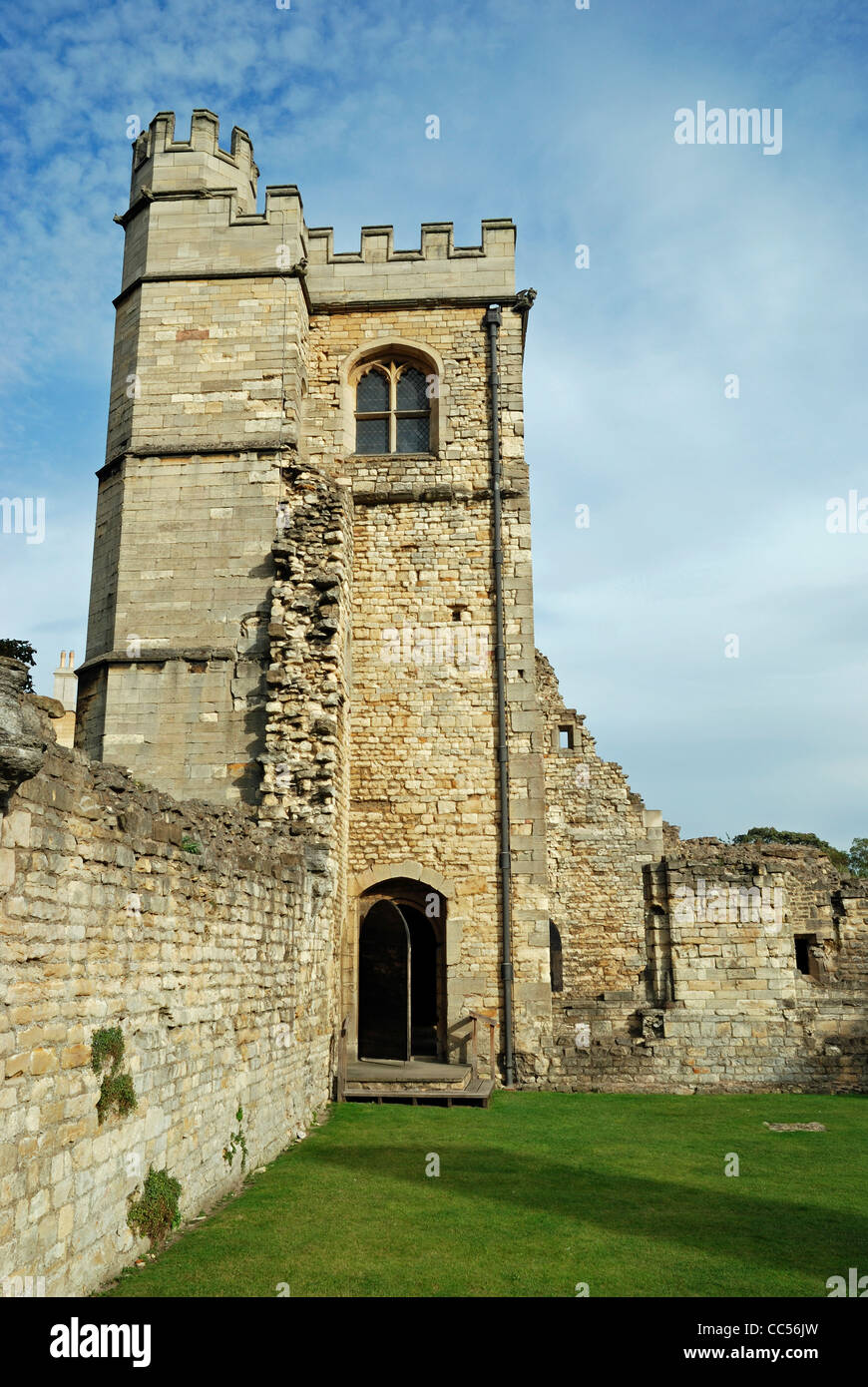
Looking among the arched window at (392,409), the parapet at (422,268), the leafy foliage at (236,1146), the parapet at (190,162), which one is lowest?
the leafy foliage at (236,1146)

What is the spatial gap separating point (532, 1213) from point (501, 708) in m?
8.17

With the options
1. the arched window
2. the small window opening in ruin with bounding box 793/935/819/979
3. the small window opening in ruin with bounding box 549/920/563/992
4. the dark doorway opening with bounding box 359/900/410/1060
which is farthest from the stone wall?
the small window opening in ruin with bounding box 549/920/563/992

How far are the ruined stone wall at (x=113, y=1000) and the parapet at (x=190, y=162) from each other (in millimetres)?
11374

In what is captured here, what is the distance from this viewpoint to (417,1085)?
40.0ft

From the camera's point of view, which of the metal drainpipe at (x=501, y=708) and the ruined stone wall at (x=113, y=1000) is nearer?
the ruined stone wall at (x=113, y=1000)

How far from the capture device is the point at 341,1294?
534 cm

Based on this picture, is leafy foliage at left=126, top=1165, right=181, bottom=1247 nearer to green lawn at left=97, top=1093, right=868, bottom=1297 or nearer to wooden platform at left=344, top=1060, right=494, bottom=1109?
green lawn at left=97, top=1093, right=868, bottom=1297

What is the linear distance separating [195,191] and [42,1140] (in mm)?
14966

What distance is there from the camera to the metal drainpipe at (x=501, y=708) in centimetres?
1365

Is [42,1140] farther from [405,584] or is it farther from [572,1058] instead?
[405,584]

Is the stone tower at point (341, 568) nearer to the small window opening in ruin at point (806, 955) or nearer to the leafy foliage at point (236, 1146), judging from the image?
the small window opening in ruin at point (806, 955)

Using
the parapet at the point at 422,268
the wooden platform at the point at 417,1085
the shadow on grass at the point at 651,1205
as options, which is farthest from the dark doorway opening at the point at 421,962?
the parapet at the point at 422,268

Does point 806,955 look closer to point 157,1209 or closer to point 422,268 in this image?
point 157,1209

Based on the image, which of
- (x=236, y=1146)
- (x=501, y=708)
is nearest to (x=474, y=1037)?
(x=501, y=708)
